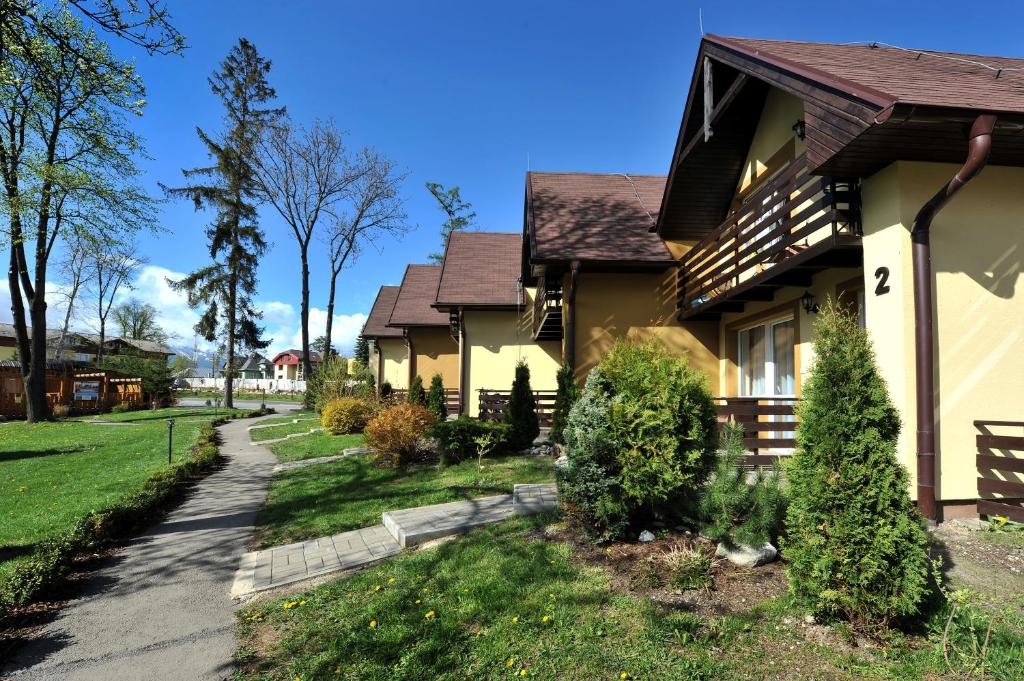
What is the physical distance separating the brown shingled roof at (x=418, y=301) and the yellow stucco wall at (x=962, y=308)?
16220 millimetres

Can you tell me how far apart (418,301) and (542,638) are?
2017 cm

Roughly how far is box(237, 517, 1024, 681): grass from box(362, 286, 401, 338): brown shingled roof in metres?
21.5

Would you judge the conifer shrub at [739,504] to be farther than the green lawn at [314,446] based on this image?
No

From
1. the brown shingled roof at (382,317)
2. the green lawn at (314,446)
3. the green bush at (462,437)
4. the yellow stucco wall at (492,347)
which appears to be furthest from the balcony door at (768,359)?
the brown shingled roof at (382,317)

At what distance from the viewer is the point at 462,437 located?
10.1m

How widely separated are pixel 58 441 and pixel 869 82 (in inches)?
802

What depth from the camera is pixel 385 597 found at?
415 centimetres

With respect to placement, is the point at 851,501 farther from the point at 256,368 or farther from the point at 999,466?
the point at 256,368

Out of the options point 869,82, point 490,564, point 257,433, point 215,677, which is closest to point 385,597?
point 490,564

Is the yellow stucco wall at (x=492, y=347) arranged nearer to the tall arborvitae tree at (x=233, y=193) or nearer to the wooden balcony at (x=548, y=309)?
the wooden balcony at (x=548, y=309)

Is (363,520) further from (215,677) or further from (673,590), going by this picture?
(673,590)

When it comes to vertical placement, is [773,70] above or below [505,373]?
above

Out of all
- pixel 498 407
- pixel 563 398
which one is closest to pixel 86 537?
pixel 563 398

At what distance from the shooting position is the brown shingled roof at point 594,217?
1161 cm
